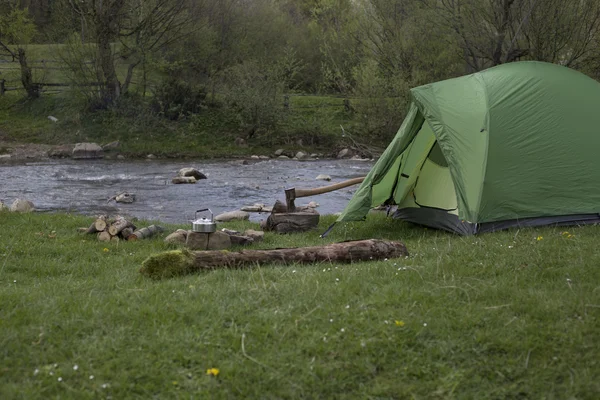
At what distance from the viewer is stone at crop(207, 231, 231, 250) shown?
824 cm

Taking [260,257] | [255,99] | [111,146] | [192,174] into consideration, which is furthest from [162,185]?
[260,257]

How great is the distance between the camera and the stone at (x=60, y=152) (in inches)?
939

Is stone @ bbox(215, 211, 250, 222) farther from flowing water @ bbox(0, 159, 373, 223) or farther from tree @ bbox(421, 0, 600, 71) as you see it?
tree @ bbox(421, 0, 600, 71)

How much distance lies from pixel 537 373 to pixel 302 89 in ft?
104

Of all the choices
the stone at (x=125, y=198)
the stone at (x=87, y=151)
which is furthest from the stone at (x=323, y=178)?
the stone at (x=87, y=151)

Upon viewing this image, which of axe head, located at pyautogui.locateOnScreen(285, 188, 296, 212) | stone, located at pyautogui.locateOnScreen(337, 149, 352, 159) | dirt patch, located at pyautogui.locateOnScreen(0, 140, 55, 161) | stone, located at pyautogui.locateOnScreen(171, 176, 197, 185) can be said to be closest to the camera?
axe head, located at pyautogui.locateOnScreen(285, 188, 296, 212)

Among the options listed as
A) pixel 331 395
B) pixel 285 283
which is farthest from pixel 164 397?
pixel 285 283

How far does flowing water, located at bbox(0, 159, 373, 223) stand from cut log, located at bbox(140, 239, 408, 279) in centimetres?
580

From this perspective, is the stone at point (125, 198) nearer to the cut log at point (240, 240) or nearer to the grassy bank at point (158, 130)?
the cut log at point (240, 240)

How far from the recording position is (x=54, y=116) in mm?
27797

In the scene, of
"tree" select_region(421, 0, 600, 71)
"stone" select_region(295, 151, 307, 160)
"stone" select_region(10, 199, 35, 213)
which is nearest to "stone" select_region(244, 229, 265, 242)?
"stone" select_region(10, 199, 35, 213)

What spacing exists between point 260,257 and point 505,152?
415 cm

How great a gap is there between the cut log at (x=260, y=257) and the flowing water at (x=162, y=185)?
5795 mm

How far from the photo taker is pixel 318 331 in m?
4.54
